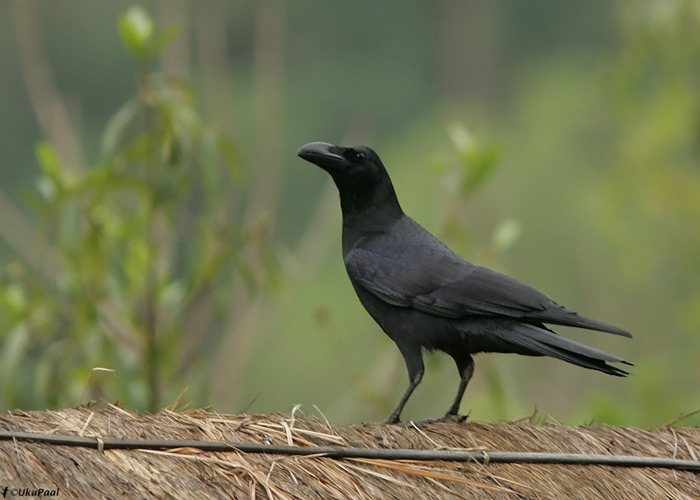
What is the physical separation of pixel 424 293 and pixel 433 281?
0.28 ft

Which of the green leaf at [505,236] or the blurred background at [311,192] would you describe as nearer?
the blurred background at [311,192]

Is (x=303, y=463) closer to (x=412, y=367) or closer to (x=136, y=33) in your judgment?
(x=412, y=367)

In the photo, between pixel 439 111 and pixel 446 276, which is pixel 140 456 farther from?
pixel 439 111

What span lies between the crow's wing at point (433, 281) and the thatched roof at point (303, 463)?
0.53 meters

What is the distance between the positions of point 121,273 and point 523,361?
565 inches

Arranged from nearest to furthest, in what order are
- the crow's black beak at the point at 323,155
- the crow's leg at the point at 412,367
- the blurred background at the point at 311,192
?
the crow's leg at the point at 412,367, the crow's black beak at the point at 323,155, the blurred background at the point at 311,192

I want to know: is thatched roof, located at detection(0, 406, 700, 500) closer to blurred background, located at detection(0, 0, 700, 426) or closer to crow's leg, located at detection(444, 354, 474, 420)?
blurred background, located at detection(0, 0, 700, 426)

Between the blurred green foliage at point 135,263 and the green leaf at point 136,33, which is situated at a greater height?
the green leaf at point 136,33

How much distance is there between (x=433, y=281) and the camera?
5141mm

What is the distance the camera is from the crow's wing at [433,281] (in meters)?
4.82

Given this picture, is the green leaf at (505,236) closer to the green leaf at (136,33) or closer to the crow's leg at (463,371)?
the crow's leg at (463,371)

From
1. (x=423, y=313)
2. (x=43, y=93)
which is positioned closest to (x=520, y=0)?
(x=43, y=93)

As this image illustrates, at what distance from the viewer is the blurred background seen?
7266mm

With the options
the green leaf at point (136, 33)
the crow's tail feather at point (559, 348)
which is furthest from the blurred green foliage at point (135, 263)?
the crow's tail feather at point (559, 348)
